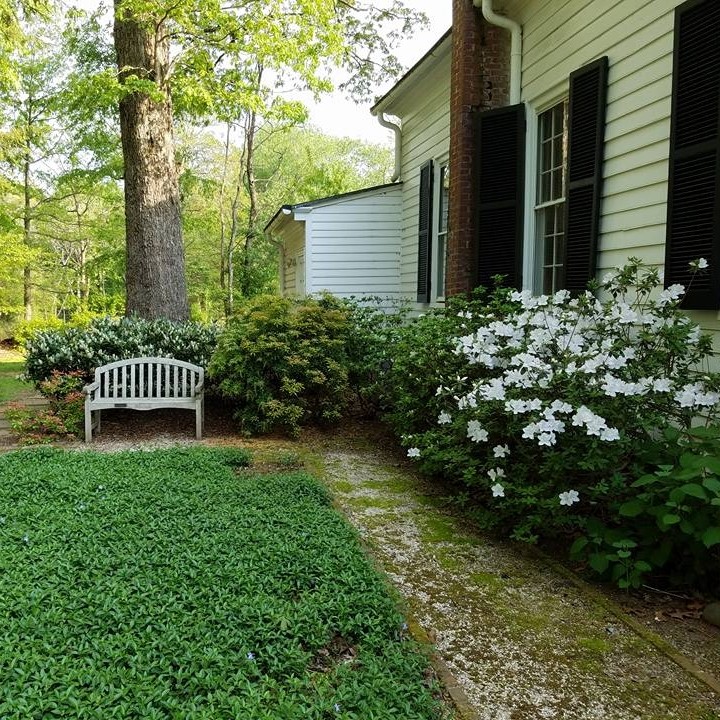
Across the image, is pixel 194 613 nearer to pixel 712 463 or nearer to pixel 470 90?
pixel 712 463

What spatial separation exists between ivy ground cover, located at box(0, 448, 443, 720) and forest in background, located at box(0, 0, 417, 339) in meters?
6.66

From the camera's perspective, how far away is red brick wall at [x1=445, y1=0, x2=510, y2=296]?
23.1 feet

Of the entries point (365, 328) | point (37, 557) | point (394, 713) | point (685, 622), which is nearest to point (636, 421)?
point (685, 622)

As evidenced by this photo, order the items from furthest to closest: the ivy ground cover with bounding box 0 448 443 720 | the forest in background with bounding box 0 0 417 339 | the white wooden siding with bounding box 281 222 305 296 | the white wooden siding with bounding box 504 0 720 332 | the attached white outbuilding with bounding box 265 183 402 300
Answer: the white wooden siding with bounding box 281 222 305 296 < the attached white outbuilding with bounding box 265 183 402 300 < the forest in background with bounding box 0 0 417 339 < the white wooden siding with bounding box 504 0 720 332 < the ivy ground cover with bounding box 0 448 443 720

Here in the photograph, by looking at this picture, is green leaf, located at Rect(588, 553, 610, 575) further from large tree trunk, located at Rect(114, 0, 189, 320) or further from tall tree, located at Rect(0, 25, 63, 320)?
tall tree, located at Rect(0, 25, 63, 320)

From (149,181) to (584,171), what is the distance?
661cm

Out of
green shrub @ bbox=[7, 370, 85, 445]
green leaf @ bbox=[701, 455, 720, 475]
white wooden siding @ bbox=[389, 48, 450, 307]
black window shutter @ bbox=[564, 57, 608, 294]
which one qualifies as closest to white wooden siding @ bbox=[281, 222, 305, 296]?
white wooden siding @ bbox=[389, 48, 450, 307]

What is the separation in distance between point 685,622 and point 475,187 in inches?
195

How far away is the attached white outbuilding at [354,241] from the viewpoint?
1067 centimetres

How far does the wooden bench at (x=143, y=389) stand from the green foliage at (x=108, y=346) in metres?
0.28

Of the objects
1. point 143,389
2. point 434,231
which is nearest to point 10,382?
point 143,389

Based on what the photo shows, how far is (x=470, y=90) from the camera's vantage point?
23.0ft

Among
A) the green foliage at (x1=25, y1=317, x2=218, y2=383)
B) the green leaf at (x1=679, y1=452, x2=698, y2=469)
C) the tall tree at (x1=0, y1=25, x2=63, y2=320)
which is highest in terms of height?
the tall tree at (x1=0, y1=25, x2=63, y2=320)

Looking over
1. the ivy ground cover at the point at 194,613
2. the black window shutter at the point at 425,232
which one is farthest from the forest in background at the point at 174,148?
the ivy ground cover at the point at 194,613
